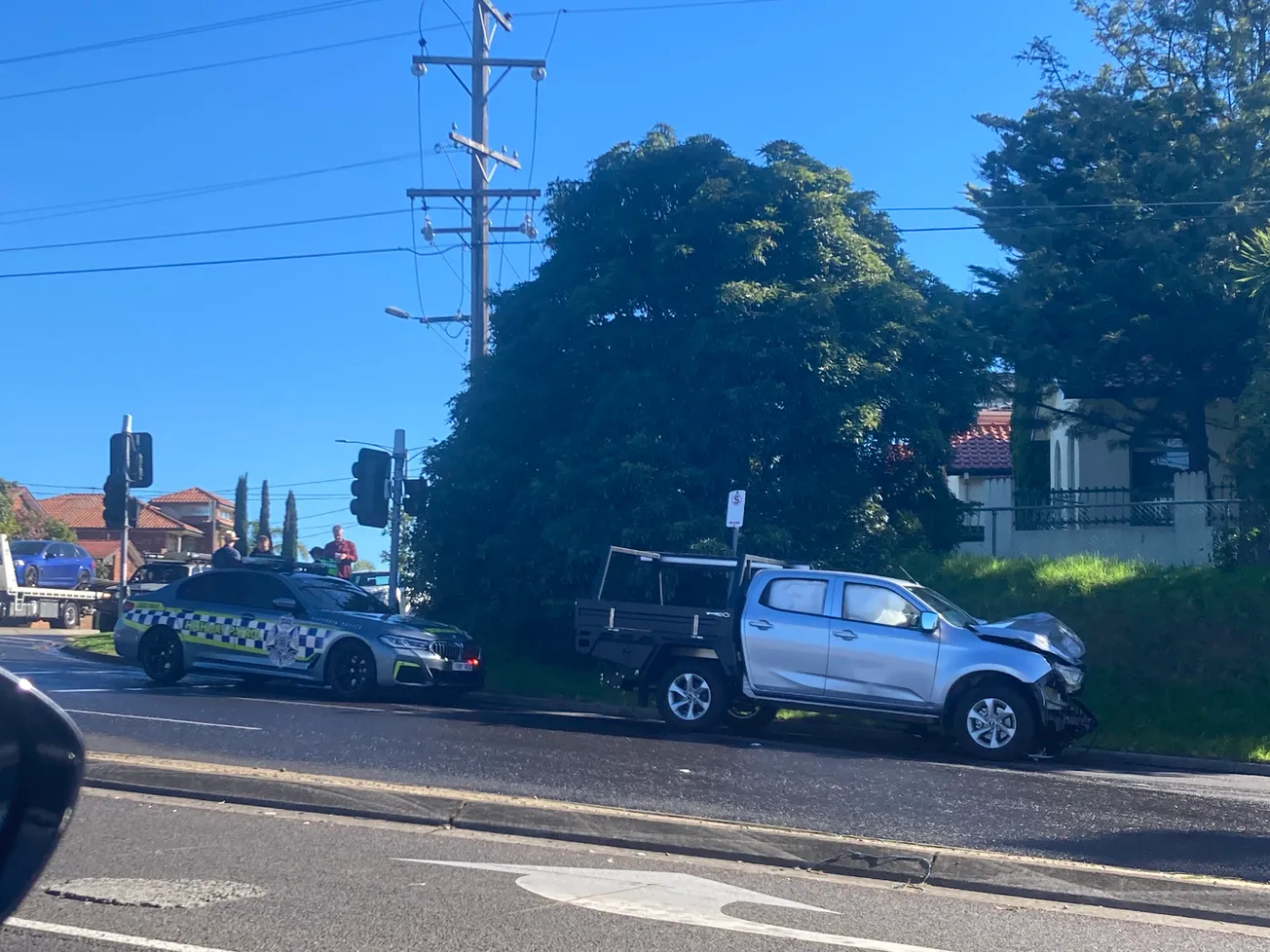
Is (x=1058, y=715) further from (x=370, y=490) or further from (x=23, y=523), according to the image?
(x=23, y=523)

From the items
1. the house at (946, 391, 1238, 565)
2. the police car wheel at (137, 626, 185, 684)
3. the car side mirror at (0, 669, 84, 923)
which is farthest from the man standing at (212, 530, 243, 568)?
the car side mirror at (0, 669, 84, 923)

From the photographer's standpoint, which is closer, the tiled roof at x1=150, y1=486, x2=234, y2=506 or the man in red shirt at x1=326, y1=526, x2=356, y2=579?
the man in red shirt at x1=326, y1=526, x2=356, y2=579

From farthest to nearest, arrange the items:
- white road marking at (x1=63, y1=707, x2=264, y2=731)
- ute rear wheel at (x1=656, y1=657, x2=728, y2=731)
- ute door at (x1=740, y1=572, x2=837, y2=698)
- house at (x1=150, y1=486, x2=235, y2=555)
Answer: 1. house at (x1=150, y1=486, x2=235, y2=555)
2. ute rear wheel at (x1=656, y1=657, x2=728, y2=731)
3. ute door at (x1=740, y1=572, x2=837, y2=698)
4. white road marking at (x1=63, y1=707, x2=264, y2=731)

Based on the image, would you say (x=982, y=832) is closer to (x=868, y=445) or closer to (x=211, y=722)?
(x=211, y=722)

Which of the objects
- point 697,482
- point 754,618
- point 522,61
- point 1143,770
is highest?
point 522,61

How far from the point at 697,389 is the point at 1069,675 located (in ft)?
22.7

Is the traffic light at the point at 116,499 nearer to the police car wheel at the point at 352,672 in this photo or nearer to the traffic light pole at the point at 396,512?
the traffic light pole at the point at 396,512

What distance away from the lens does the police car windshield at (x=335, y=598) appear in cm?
1608

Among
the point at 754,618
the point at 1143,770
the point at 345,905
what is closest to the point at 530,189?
the point at 754,618

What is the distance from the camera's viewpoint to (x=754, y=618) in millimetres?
13461

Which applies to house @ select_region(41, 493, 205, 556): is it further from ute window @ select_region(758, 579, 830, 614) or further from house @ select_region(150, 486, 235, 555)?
ute window @ select_region(758, 579, 830, 614)

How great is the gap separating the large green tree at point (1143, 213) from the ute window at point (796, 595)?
34.7 ft

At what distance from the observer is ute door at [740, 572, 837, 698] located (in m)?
13.2

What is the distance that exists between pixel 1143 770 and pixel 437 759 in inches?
274
